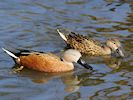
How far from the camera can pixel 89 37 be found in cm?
1245

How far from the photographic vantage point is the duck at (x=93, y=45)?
37.9ft

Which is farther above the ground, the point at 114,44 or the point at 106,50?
the point at 114,44

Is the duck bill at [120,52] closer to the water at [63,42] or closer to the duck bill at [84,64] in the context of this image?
the water at [63,42]

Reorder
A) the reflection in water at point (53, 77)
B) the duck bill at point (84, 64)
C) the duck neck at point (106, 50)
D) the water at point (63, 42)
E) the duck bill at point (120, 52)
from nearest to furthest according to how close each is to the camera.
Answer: the water at point (63, 42), the reflection in water at point (53, 77), the duck bill at point (84, 64), the duck bill at point (120, 52), the duck neck at point (106, 50)

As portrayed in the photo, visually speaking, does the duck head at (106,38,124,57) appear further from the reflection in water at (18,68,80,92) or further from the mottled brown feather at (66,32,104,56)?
the reflection in water at (18,68,80,92)

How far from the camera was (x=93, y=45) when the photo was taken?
11.6 metres

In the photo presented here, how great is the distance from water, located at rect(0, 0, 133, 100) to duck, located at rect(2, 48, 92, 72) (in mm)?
116

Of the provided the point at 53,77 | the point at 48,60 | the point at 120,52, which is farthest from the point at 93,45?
the point at 53,77

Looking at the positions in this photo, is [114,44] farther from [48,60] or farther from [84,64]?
[48,60]

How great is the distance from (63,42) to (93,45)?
930 mm

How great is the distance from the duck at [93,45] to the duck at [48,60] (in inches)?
49.0

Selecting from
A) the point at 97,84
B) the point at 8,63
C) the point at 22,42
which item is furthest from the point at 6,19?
the point at 97,84

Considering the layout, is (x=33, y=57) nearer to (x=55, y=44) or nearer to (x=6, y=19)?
(x=55, y=44)

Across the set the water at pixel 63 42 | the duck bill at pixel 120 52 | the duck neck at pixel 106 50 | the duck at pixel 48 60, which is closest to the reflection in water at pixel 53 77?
the water at pixel 63 42
